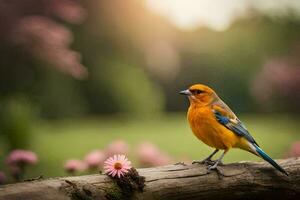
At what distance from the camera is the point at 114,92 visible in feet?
30.9

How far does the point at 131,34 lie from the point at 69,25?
805mm

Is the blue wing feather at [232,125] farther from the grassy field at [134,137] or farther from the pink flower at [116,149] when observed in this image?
the grassy field at [134,137]

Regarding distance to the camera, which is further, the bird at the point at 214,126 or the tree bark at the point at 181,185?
the bird at the point at 214,126

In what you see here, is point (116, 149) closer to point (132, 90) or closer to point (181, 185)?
Answer: point (181, 185)

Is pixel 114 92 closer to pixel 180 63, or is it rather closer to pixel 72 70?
pixel 180 63

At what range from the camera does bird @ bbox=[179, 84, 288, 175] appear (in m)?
2.30

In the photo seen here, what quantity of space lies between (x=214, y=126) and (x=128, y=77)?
6.76 m

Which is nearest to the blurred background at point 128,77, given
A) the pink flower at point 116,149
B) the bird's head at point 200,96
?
the pink flower at point 116,149

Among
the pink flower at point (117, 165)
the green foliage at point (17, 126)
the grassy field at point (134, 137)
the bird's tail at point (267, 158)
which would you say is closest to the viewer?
the pink flower at point (117, 165)

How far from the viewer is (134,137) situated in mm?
7812

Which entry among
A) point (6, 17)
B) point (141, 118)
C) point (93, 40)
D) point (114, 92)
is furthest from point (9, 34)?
point (141, 118)

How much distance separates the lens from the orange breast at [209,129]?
2297 millimetres

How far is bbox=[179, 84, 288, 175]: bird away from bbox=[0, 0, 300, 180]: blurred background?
1.46 meters

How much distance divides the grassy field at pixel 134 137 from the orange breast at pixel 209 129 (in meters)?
2.99
